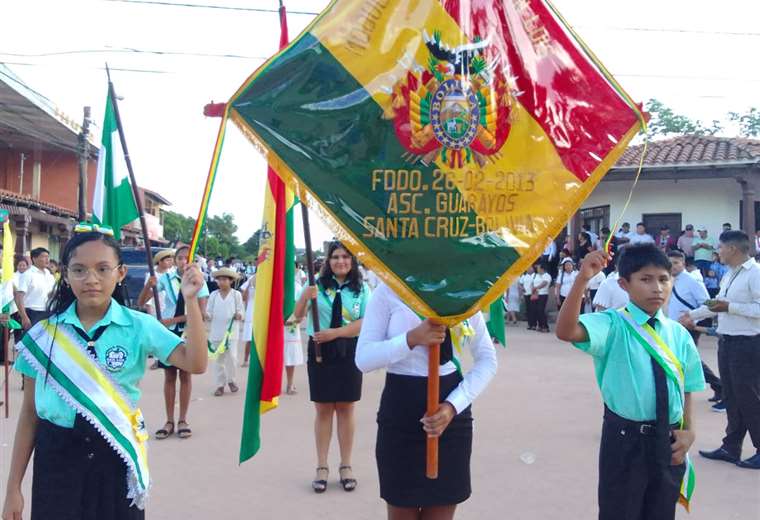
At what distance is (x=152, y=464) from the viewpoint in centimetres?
530

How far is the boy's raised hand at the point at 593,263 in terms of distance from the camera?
8.51ft

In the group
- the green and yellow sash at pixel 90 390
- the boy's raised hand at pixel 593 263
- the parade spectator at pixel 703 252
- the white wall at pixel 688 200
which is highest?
the white wall at pixel 688 200

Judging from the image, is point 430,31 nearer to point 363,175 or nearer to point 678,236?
point 363,175

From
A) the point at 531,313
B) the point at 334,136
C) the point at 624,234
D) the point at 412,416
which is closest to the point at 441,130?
the point at 334,136

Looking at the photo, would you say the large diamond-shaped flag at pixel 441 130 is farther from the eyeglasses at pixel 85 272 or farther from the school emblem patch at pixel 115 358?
the school emblem patch at pixel 115 358

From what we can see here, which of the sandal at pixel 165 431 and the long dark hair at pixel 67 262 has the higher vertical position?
the long dark hair at pixel 67 262

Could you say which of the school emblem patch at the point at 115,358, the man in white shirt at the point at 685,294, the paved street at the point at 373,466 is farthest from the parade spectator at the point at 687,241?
the school emblem patch at the point at 115,358

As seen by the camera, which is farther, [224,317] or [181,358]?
[224,317]

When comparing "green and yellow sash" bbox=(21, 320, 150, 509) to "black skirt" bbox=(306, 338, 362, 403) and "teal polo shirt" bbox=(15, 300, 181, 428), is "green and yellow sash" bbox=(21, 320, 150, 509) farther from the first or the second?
"black skirt" bbox=(306, 338, 362, 403)

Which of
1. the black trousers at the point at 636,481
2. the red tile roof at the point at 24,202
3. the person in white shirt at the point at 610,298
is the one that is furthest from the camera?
the red tile roof at the point at 24,202

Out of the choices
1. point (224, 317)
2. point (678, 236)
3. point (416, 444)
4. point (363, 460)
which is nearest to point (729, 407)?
point (363, 460)

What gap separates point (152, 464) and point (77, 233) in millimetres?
3185

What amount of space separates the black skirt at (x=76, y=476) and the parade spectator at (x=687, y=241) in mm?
15894

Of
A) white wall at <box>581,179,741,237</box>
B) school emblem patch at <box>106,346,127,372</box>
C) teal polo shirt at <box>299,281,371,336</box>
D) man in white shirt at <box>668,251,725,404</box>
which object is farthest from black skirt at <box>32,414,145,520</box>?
white wall at <box>581,179,741,237</box>
